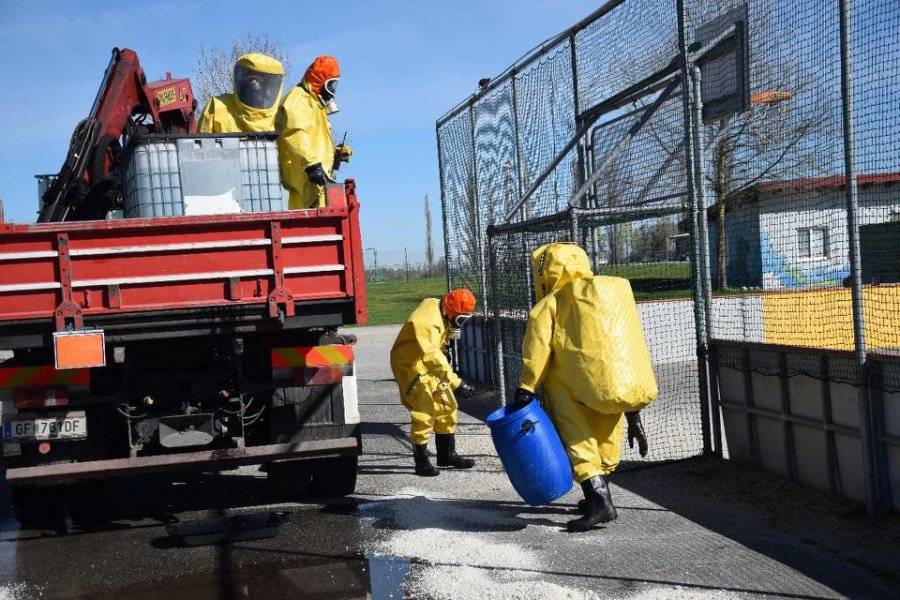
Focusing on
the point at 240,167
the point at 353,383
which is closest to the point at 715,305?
the point at 353,383


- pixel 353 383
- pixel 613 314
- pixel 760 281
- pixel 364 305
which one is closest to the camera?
pixel 613 314

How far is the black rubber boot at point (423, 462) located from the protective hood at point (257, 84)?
313 centimetres

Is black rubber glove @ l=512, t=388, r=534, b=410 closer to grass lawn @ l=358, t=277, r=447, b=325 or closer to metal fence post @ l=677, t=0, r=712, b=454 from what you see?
metal fence post @ l=677, t=0, r=712, b=454

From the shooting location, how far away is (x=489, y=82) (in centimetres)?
1087

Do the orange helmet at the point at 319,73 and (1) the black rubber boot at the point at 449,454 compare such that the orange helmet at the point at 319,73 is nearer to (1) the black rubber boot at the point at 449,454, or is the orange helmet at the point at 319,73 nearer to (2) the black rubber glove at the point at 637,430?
(1) the black rubber boot at the point at 449,454

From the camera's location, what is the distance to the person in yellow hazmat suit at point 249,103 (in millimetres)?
8055

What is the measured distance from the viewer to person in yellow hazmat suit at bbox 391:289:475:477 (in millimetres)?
7598

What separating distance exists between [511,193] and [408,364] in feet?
11.3

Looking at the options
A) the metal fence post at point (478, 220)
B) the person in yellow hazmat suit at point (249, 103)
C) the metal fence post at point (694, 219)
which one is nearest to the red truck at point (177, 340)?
the person in yellow hazmat suit at point (249, 103)

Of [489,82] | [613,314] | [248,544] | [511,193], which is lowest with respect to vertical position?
[248,544]

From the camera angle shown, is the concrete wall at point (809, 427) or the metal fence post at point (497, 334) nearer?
the concrete wall at point (809, 427)

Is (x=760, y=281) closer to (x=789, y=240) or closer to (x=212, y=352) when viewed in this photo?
(x=789, y=240)

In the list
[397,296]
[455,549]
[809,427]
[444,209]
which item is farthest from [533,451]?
[397,296]

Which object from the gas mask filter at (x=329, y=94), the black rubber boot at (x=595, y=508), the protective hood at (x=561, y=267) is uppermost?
the gas mask filter at (x=329, y=94)
